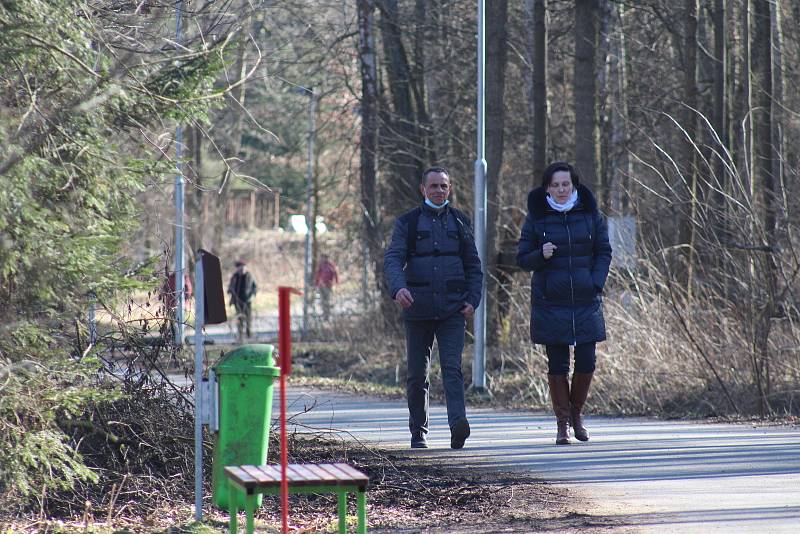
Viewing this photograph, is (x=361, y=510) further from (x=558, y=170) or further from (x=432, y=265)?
(x=558, y=170)

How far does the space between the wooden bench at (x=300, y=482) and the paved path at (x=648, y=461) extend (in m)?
1.67

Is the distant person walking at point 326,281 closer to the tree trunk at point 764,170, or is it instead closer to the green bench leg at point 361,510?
the tree trunk at point 764,170

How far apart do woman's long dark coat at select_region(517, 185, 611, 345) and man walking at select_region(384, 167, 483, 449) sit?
1.51 ft

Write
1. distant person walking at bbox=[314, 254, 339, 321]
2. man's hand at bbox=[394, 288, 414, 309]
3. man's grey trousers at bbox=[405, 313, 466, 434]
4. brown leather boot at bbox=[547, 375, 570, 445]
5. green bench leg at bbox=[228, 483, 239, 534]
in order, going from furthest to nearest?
distant person walking at bbox=[314, 254, 339, 321] → brown leather boot at bbox=[547, 375, 570, 445] → man's grey trousers at bbox=[405, 313, 466, 434] → man's hand at bbox=[394, 288, 414, 309] → green bench leg at bbox=[228, 483, 239, 534]

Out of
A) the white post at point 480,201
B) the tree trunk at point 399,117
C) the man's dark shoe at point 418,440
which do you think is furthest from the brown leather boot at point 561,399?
the tree trunk at point 399,117

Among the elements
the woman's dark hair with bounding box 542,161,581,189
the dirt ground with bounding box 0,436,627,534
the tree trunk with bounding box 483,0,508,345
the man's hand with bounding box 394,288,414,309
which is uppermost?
the tree trunk with bounding box 483,0,508,345

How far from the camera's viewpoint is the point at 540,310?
966cm

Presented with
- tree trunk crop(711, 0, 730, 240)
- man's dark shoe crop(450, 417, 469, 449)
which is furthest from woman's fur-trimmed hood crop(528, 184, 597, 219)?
tree trunk crop(711, 0, 730, 240)

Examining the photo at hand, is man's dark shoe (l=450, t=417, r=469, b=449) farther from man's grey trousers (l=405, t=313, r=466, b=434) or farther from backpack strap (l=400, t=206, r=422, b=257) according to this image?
backpack strap (l=400, t=206, r=422, b=257)

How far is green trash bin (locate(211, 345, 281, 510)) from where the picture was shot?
256 inches

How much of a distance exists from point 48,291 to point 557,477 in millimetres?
3501

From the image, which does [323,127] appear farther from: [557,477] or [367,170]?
[557,477]

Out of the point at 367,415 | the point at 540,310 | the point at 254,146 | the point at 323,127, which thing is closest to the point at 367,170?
the point at 323,127

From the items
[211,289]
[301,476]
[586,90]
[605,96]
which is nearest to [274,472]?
[301,476]
